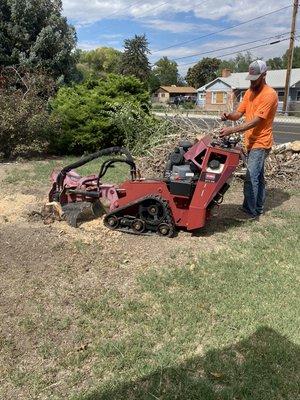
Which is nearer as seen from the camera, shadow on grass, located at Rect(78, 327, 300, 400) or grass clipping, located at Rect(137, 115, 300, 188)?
shadow on grass, located at Rect(78, 327, 300, 400)

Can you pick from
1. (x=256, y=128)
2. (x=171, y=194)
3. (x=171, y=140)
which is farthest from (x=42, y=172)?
(x=256, y=128)

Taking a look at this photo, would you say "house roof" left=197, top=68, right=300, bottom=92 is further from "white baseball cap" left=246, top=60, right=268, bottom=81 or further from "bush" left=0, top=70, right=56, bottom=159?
"white baseball cap" left=246, top=60, right=268, bottom=81

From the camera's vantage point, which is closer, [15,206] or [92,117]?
[15,206]

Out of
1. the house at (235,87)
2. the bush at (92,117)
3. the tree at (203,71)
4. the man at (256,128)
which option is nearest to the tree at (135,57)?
the house at (235,87)

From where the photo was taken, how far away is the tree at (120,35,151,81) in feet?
203

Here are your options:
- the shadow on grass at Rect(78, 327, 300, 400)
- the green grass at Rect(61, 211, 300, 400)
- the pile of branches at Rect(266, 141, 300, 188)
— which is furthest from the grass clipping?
the shadow on grass at Rect(78, 327, 300, 400)

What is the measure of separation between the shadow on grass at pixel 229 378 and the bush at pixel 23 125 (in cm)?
818

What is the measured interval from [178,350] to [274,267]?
72.8 inches

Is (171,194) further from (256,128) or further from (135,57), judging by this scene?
(135,57)

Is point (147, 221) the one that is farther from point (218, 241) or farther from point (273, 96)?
point (273, 96)

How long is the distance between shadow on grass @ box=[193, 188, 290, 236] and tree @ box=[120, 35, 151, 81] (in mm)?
56488

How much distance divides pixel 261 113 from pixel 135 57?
195ft

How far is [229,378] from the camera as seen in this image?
9.96ft

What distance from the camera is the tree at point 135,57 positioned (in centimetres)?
6178
